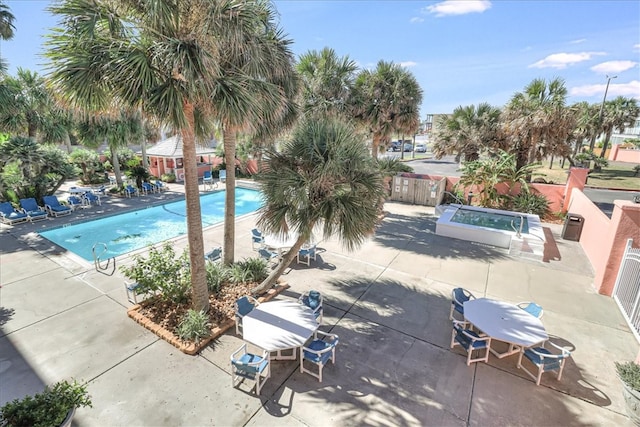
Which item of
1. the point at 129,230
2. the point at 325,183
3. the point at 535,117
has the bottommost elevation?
the point at 129,230

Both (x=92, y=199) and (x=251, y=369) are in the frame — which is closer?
Result: (x=251, y=369)

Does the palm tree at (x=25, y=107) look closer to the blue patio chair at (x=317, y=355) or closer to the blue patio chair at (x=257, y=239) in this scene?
the blue patio chair at (x=257, y=239)

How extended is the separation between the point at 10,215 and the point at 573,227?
26.8m

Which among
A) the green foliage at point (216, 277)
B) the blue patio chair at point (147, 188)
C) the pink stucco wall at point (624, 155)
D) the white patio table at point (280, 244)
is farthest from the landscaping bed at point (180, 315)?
the pink stucco wall at point (624, 155)

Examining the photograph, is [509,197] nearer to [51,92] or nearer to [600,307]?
[600,307]

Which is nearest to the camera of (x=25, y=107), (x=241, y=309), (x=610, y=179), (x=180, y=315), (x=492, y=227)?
(x=241, y=309)

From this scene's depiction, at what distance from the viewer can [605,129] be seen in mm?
33781

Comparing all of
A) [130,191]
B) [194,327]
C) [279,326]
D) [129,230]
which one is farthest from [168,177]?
[279,326]

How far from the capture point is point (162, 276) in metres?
7.12

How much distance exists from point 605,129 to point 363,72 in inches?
1457

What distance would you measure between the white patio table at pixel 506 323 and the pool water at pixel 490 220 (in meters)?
7.67

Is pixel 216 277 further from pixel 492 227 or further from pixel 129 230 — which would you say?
pixel 492 227

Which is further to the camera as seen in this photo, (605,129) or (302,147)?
(605,129)

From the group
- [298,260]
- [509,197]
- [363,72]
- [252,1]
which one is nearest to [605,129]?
[509,197]
